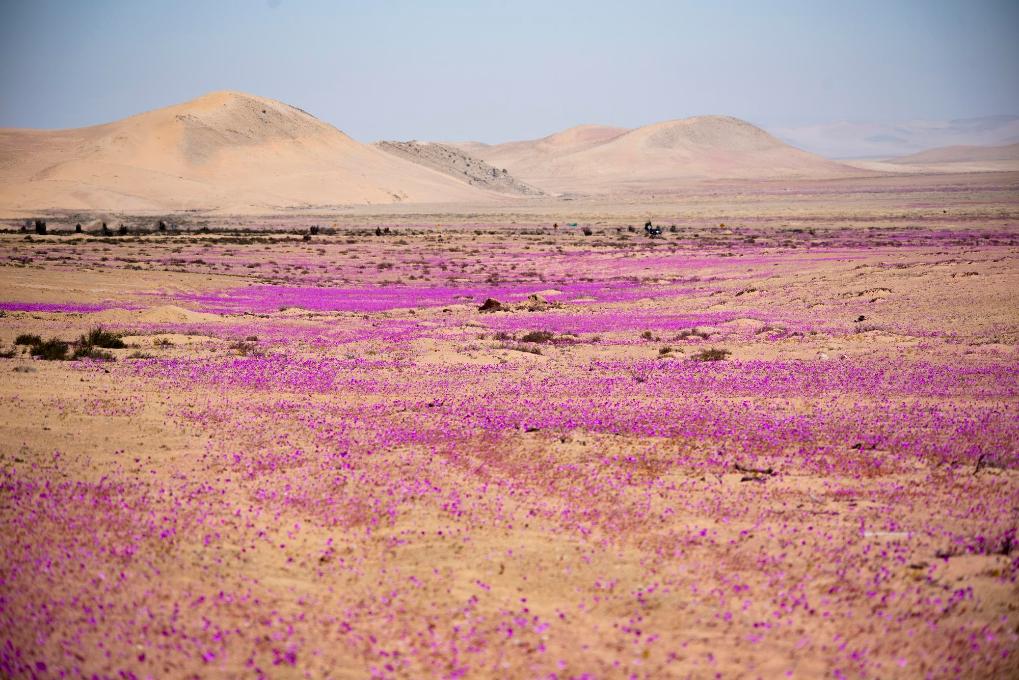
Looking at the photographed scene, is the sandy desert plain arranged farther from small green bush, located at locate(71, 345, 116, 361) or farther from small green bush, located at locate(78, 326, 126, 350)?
small green bush, located at locate(78, 326, 126, 350)

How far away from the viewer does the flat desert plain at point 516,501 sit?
17.0 ft

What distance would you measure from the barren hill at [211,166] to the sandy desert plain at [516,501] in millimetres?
88421

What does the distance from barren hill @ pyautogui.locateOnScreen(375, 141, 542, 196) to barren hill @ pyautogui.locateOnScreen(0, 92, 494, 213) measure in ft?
39.7

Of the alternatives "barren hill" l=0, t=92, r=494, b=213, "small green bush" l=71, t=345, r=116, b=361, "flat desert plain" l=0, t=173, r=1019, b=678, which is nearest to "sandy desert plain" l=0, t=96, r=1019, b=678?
"flat desert plain" l=0, t=173, r=1019, b=678

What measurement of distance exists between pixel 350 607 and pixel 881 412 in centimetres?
Answer: 749

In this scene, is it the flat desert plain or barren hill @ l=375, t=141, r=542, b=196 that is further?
barren hill @ l=375, t=141, r=542, b=196

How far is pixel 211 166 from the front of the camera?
125 meters

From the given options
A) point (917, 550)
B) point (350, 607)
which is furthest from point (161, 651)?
point (917, 550)

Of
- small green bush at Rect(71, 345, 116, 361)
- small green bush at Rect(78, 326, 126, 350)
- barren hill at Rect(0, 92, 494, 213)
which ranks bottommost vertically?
small green bush at Rect(71, 345, 116, 361)

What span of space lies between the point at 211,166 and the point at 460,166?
204ft

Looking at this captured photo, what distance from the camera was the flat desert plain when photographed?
5172mm

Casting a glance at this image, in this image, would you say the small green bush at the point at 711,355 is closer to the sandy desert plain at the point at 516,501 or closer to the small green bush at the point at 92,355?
the sandy desert plain at the point at 516,501

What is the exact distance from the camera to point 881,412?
34.4 ft

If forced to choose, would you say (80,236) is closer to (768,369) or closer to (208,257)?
(208,257)
